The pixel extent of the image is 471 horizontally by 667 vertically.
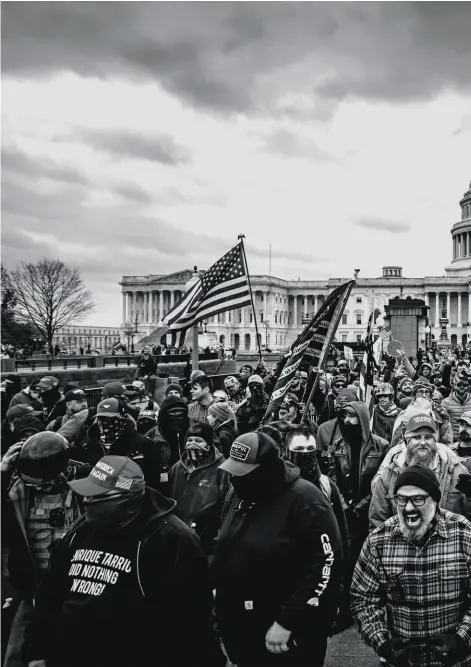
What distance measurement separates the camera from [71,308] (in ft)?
213

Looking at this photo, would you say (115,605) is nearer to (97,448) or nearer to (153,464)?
(153,464)

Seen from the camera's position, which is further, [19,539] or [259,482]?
[19,539]

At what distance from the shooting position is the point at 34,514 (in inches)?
174

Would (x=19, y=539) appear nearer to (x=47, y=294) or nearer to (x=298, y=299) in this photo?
(x=47, y=294)

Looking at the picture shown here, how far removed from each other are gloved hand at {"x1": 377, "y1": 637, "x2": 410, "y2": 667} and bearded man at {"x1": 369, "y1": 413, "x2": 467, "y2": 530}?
1.51 metres

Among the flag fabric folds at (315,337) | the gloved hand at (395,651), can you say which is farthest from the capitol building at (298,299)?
the gloved hand at (395,651)

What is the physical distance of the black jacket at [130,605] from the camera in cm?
325

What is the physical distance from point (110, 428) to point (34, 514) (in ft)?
5.30

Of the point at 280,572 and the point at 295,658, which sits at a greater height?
the point at 280,572

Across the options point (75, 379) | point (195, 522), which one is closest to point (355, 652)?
point (195, 522)

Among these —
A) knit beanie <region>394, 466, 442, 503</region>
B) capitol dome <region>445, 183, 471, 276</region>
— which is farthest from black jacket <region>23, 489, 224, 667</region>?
capitol dome <region>445, 183, 471, 276</region>

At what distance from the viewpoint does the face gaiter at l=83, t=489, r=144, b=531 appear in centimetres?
340

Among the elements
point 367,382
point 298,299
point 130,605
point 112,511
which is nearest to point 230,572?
point 130,605

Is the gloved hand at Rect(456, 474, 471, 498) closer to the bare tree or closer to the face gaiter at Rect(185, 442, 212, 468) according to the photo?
the face gaiter at Rect(185, 442, 212, 468)
